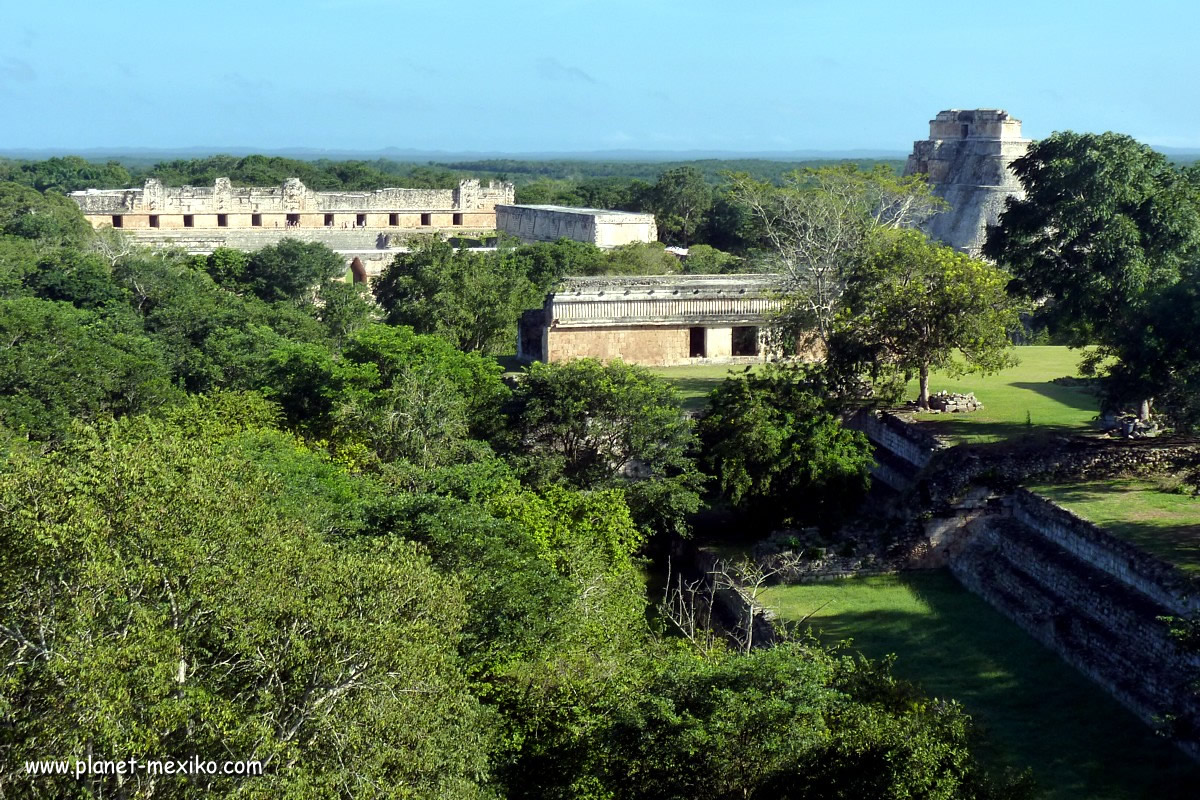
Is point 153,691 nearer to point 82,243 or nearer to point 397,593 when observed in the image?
point 397,593

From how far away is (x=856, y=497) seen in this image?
1588cm

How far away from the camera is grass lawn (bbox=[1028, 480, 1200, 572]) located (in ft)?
37.1

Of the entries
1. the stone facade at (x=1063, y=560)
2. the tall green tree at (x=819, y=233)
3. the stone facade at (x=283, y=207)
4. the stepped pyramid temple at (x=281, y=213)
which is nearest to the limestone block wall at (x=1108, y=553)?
the stone facade at (x=1063, y=560)

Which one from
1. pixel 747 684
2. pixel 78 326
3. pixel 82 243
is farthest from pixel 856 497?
pixel 82 243

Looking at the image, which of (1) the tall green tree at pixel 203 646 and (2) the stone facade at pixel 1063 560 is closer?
(1) the tall green tree at pixel 203 646

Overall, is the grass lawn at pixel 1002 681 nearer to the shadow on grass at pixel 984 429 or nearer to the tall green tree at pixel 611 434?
the shadow on grass at pixel 984 429

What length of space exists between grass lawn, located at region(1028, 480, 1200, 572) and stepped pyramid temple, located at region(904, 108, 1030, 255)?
17.2 metres

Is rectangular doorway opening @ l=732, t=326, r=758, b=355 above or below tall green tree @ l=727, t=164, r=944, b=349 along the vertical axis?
below

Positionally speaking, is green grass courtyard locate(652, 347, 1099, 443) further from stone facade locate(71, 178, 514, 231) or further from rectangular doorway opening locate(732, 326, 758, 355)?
stone facade locate(71, 178, 514, 231)

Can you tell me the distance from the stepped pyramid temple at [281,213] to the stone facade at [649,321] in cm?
2437

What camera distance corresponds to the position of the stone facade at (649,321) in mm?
20391

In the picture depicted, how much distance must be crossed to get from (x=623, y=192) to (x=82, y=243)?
27025 millimetres

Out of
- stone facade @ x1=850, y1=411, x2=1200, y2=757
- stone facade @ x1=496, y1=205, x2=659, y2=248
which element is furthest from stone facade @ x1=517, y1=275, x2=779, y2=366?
stone facade @ x1=496, y1=205, x2=659, y2=248

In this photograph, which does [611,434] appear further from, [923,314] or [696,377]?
[923,314]
